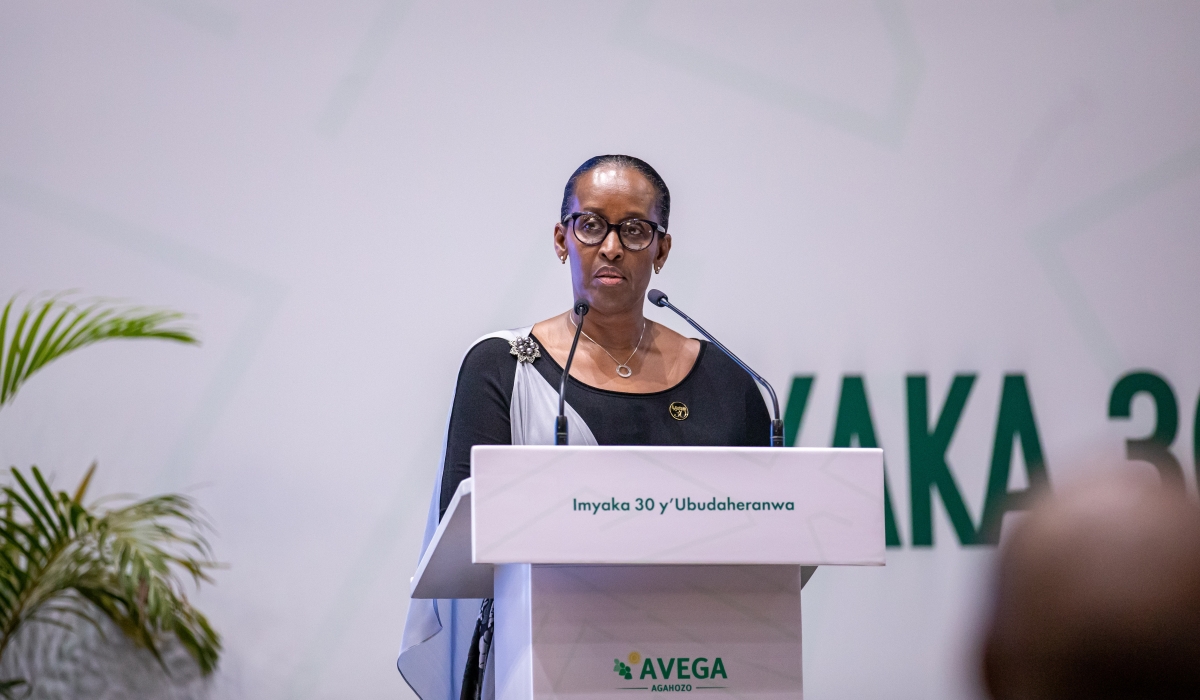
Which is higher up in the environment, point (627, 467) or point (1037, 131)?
point (1037, 131)

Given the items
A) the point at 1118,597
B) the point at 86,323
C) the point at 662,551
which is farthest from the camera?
the point at 86,323

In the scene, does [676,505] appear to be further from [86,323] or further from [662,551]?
[86,323]

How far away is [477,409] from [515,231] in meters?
1.66

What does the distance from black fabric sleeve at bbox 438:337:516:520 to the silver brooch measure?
0.6 inches

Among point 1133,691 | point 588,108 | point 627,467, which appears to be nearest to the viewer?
point 1133,691

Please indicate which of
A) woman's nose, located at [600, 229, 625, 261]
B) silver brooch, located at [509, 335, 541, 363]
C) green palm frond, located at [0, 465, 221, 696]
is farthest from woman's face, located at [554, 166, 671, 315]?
green palm frond, located at [0, 465, 221, 696]

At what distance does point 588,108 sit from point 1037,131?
1.55 meters

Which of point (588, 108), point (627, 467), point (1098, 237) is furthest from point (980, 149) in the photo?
point (627, 467)

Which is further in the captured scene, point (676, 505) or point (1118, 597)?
point (676, 505)

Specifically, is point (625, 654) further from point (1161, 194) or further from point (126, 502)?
point (1161, 194)

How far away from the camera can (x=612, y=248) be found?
2328mm

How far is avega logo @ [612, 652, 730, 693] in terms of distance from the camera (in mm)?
1596

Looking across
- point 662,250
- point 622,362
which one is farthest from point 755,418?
point 662,250

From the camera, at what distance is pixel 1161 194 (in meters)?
4.07
